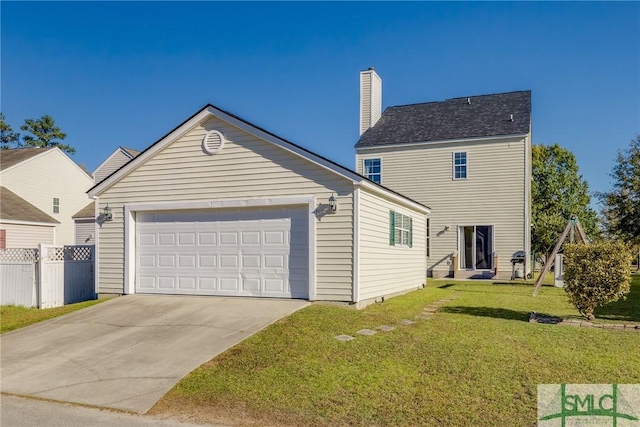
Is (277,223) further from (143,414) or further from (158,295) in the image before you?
(143,414)

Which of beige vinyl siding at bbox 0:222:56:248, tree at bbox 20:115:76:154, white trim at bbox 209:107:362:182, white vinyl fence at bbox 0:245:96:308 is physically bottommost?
white vinyl fence at bbox 0:245:96:308

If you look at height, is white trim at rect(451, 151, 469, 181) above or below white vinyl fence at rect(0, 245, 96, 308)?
above

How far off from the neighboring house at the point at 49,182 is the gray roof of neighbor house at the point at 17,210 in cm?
104

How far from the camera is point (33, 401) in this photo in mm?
6891

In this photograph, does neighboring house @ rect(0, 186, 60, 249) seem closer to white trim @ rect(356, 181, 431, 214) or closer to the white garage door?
the white garage door

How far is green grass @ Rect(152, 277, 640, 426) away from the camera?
5949mm

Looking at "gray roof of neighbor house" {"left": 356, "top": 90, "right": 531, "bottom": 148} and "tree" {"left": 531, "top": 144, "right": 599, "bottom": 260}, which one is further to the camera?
"tree" {"left": 531, "top": 144, "right": 599, "bottom": 260}

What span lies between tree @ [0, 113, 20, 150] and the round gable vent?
52.2 metres

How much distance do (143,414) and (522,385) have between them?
459 cm

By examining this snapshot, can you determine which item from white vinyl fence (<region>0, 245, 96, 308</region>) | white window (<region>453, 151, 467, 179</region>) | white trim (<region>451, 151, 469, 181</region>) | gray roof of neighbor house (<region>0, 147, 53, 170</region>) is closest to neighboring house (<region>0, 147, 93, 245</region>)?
gray roof of neighbor house (<region>0, 147, 53, 170</region>)

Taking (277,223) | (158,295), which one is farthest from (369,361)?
(158,295)

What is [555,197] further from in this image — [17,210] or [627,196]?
[17,210]

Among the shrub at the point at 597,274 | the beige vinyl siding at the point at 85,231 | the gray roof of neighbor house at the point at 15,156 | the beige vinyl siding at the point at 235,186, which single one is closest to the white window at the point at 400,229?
the beige vinyl siding at the point at 235,186

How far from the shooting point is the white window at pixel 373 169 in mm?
25875
